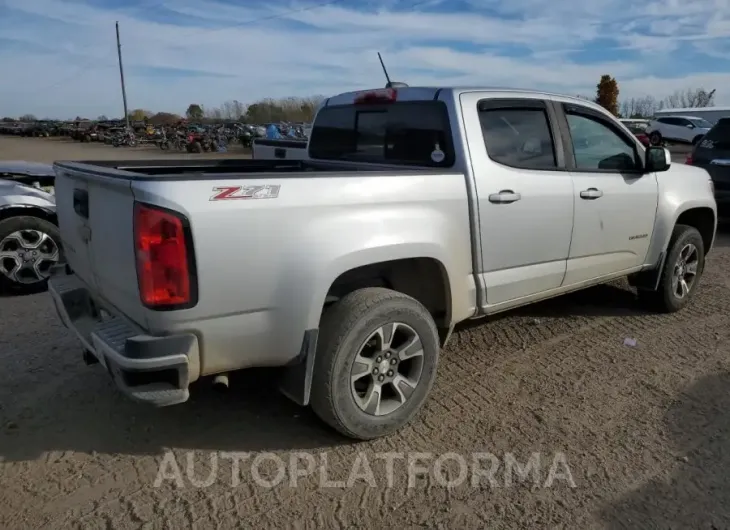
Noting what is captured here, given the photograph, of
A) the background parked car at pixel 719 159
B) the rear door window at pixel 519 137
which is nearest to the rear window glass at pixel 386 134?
the rear door window at pixel 519 137

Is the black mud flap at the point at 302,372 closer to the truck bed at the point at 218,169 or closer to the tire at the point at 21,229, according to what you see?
the truck bed at the point at 218,169

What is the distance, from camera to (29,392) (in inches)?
151

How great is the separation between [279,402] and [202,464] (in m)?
0.76

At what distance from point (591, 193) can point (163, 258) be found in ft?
9.92

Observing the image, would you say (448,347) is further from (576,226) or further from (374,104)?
(374,104)

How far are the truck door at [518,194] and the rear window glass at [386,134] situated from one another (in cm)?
21

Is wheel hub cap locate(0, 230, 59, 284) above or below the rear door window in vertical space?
below

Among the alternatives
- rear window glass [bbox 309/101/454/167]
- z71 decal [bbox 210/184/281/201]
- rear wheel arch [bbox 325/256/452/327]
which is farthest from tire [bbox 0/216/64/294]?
z71 decal [bbox 210/184/281/201]

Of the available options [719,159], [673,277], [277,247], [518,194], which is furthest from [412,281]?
[719,159]

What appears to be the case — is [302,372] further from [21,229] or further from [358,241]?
[21,229]

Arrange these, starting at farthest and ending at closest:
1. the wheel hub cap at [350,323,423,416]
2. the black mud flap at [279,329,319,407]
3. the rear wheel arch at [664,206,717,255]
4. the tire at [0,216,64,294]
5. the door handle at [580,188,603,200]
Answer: the tire at [0,216,64,294] < the rear wheel arch at [664,206,717,255] < the door handle at [580,188,603,200] < the wheel hub cap at [350,323,423,416] < the black mud flap at [279,329,319,407]

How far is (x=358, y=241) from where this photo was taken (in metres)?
3.04

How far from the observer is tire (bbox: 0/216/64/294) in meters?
5.71

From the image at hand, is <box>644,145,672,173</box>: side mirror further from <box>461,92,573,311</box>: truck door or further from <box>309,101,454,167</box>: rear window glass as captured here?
<box>309,101,454,167</box>: rear window glass
